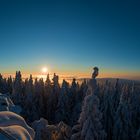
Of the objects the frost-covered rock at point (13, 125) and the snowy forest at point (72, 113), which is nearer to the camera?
the frost-covered rock at point (13, 125)

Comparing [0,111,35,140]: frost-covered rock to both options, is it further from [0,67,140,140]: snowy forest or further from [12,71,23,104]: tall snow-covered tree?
[12,71,23,104]: tall snow-covered tree

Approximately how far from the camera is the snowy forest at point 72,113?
981 inches

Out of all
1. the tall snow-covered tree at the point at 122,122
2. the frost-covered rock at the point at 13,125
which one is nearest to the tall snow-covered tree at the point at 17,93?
the tall snow-covered tree at the point at 122,122

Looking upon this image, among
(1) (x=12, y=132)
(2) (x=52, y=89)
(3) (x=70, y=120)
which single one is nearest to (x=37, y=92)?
(2) (x=52, y=89)

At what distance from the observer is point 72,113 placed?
67.7 m

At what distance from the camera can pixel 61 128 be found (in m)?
29.4

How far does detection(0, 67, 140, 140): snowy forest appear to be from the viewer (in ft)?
81.8

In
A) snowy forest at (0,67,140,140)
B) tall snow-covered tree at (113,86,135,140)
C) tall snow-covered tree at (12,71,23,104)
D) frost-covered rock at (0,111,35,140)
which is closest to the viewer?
frost-covered rock at (0,111,35,140)

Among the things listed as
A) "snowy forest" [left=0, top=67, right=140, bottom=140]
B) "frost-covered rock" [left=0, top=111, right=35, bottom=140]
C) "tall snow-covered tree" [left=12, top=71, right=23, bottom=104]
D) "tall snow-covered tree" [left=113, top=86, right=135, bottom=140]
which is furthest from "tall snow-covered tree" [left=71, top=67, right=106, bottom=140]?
"tall snow-covered tree" [left=12, top=71, right=23, bottom=104]

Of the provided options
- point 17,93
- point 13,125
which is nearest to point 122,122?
point 13,125

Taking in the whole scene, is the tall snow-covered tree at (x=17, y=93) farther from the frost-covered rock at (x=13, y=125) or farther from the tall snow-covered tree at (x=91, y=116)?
the frost-covered rock at (x=13, y=125)

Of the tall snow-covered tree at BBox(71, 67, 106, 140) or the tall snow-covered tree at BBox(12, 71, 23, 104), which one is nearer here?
the tall snow-covered tree at BBox(71, 67, 106, 140)

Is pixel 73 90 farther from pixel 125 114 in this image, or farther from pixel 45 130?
pixel 45 130

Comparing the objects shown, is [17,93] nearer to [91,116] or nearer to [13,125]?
[91,116]
